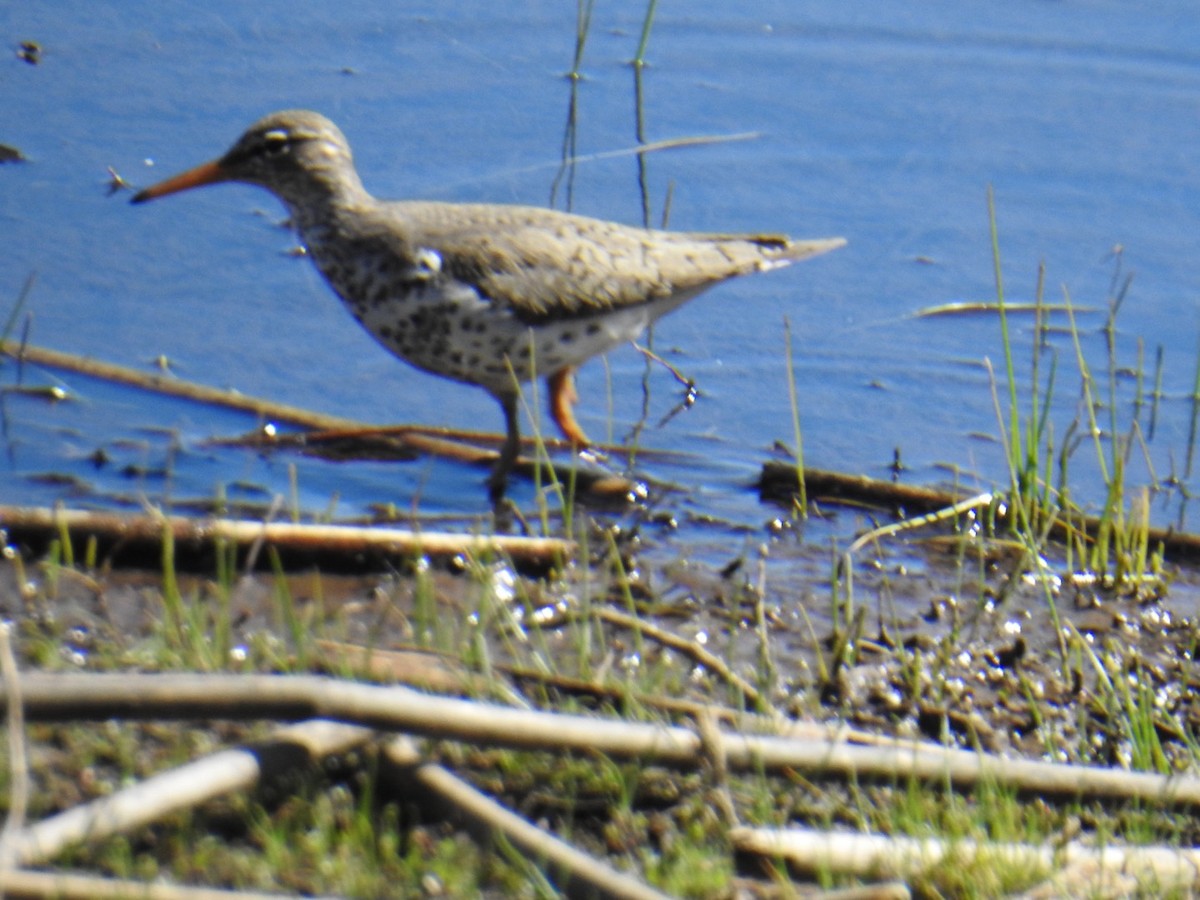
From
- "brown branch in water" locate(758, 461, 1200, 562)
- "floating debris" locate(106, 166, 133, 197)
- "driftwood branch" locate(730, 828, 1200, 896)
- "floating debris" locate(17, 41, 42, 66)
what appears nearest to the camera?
"driftwood branch" locate(730, 828, 1200, 896)

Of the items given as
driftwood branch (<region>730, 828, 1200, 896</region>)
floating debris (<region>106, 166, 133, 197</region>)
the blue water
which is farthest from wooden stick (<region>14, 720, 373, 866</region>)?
floating debris (<region>106, 166, 133, 197</region>)

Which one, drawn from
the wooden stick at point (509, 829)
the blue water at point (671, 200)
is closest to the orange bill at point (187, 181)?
the blue water at point (671, 200)

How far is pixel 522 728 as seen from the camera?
9.07 ft

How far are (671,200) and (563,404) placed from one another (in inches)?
67.4

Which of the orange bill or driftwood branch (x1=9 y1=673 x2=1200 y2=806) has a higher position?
the orange bill

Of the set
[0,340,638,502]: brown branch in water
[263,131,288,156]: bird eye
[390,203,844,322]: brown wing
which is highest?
[263,131,288,156]: bird eye

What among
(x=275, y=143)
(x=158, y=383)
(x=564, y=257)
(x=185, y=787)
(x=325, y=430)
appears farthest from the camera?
(x=275, y=143)

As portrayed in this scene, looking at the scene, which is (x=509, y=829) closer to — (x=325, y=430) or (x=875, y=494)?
(x=875, y=494)

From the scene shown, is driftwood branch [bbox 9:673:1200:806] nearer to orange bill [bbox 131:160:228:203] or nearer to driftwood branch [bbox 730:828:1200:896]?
driftwood branch [bbox 730:828:1200:896]

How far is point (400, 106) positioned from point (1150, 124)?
11.2 ft

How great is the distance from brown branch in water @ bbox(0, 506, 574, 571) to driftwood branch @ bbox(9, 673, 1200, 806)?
0.97 meters

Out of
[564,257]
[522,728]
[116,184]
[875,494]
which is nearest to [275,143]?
[564,257]

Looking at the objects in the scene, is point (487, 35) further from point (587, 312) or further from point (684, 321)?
point (587, 312)

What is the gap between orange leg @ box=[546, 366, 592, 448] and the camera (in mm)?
5668
